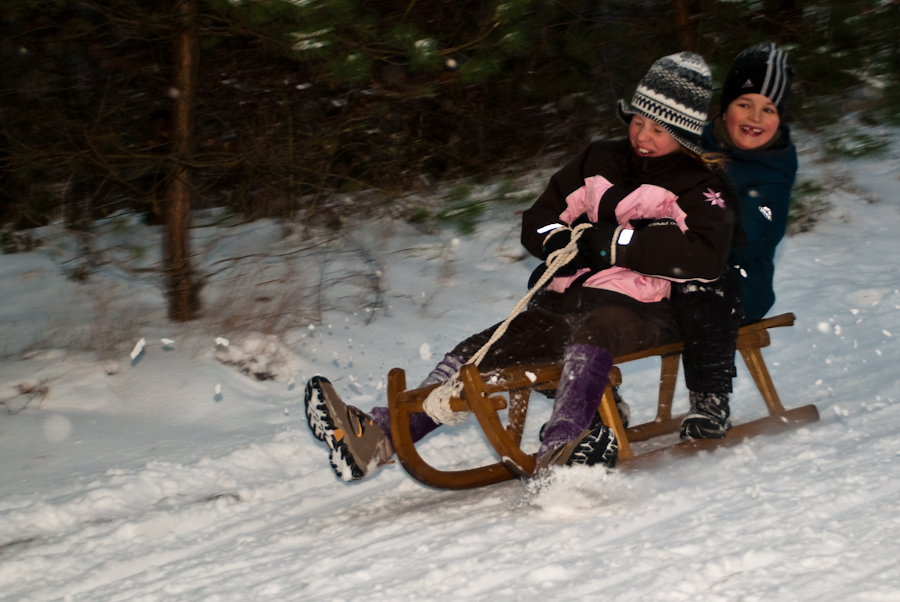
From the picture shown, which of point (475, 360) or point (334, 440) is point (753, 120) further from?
point (334, 440)

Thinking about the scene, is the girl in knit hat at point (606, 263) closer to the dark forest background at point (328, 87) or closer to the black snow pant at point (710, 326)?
the black snow pant at point (710, 326)

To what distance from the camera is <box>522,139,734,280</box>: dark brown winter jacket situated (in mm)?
2604

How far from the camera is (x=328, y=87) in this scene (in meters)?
→ 5.55

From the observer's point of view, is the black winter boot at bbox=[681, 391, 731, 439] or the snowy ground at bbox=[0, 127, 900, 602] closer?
the snowy ground at bbox=[0, 127, 900, 602]

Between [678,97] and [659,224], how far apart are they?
1.44 ft

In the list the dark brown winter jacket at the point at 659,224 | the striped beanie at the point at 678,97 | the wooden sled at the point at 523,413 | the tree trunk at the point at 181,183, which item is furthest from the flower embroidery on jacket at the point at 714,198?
the tree trunk at the point at 181,183

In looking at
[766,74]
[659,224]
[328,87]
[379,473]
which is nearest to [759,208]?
[766,74]

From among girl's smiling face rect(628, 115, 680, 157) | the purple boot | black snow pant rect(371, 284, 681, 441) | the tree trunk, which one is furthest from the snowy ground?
girl's smiling face rect(628, 115, 680, 157)

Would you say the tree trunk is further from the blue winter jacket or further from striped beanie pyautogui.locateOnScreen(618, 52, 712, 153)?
the blue winter jacket

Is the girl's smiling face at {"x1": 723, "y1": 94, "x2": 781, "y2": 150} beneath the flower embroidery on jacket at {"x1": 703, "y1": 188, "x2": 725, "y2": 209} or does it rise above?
above

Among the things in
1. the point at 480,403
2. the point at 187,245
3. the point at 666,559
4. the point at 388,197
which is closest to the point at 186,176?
the point at 187,245

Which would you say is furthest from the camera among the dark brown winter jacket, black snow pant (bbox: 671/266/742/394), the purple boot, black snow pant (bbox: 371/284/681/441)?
black snow pant (bbox: 671/266/742/394)

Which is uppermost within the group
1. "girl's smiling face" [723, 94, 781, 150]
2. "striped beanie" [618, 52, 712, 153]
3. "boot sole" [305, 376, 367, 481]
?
"striped beanie" [618, 52, 712, 153]

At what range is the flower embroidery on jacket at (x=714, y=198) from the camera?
2.69 meters
